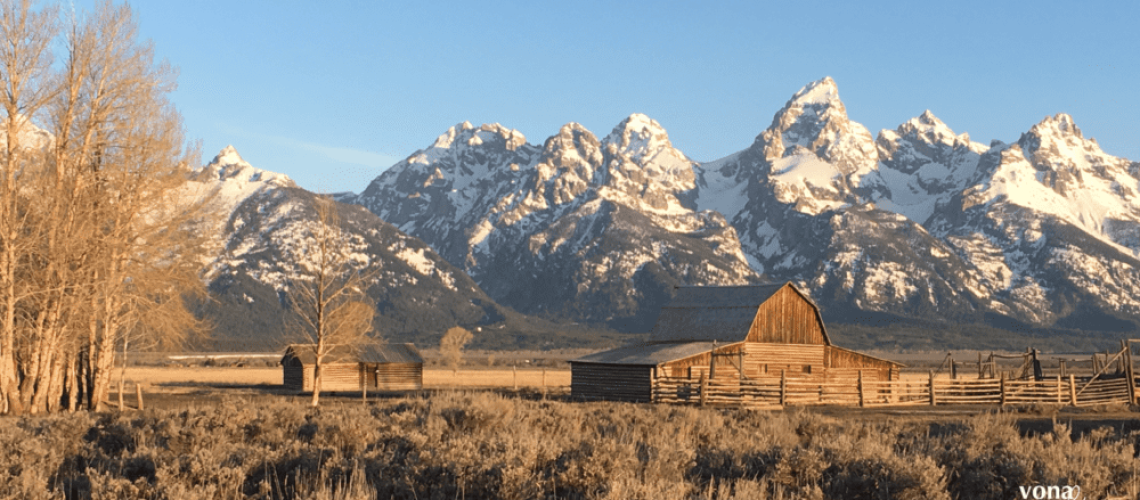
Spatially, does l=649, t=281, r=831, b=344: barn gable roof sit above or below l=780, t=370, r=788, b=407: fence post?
above

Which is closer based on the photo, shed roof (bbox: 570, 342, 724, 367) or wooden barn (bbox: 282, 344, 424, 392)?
shed roof (bbox: 570, 342, 724, 367)

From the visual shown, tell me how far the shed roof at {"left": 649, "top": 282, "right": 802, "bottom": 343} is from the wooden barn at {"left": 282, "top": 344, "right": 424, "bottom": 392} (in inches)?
768

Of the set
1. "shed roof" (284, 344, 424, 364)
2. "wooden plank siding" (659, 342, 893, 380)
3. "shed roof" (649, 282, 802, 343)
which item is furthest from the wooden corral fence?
"shed roof" (284, 344, 424, 364)

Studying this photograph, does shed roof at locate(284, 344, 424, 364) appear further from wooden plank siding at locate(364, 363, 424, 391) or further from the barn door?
the barn door

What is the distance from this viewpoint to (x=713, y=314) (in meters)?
50.6

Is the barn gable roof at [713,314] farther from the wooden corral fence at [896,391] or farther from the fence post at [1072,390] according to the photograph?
the fence post at [1072,390]

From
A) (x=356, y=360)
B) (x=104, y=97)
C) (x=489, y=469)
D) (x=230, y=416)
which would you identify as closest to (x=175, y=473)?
(x=489, y=469)

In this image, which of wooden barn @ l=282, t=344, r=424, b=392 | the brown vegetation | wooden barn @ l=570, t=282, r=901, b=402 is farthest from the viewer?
wooden barn @ l=282, t=344, r=424, b=392

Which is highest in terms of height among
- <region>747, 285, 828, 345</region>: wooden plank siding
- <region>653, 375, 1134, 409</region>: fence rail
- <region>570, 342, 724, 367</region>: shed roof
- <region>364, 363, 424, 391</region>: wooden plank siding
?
<region>747, 285, 828, 345</region>: wooden plank siding

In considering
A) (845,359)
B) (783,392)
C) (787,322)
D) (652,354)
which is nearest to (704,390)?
(783,392)

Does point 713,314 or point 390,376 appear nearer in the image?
point 713,314

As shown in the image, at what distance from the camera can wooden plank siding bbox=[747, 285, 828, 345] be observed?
48.4 meters

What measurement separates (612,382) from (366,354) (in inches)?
1082

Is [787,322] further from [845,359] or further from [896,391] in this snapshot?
[896,391]
